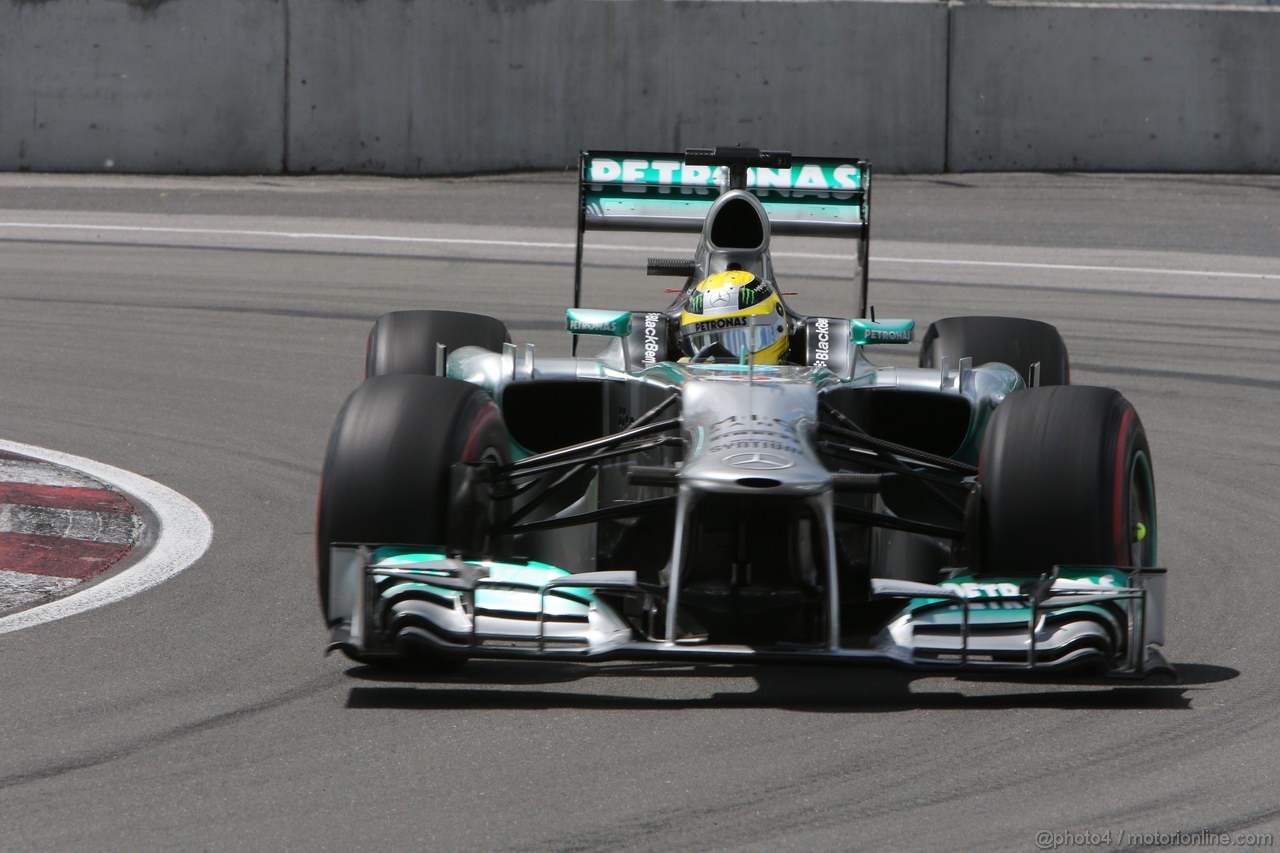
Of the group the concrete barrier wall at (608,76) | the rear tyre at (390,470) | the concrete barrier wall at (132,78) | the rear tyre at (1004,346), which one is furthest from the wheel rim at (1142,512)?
the concrete barrier wall at (132,78)

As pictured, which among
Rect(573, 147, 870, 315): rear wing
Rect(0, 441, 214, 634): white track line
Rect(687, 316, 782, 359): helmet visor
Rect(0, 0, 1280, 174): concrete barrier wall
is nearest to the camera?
Rect(0, 441, 214, 634): white track line

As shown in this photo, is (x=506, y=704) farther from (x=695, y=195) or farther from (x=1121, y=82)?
→ (x=1121, y=82)

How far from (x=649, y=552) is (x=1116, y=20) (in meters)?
15.0

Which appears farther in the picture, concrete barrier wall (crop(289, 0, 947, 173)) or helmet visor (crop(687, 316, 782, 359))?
concrete barrier wall (crop(289, 0, 947, 173))

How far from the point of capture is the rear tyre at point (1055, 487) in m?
5.67

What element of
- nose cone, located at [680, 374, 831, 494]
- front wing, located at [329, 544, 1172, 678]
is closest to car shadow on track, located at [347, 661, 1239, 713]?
front wing, located at [329, 544, 1172, 678]

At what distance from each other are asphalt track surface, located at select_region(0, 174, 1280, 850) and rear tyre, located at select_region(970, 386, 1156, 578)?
429 millimetres

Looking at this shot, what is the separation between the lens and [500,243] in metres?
15.9

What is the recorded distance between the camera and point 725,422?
582 cm

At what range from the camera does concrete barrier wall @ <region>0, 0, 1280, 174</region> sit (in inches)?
753

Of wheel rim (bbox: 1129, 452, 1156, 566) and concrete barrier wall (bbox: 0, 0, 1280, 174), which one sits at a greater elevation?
concrete barrier wall (bbox: 0, 0, 1280, 174)

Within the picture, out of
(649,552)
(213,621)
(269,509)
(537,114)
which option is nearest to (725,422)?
(649,552)

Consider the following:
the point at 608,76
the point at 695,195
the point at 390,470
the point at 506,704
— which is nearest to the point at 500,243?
the point at 608,76

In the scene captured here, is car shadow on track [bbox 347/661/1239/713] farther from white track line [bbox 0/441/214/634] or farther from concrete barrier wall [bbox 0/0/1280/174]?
concrete barrier wall [bbox 0/0/1280/174]
